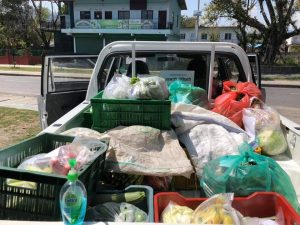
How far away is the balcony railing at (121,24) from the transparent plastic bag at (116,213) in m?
35.4

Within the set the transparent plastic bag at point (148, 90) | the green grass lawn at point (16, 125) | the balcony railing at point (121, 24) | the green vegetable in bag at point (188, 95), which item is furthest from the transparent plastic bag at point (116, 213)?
the balcony railing at point (121, 24)

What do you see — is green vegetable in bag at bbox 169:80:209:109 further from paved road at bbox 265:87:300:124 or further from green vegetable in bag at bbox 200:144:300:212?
paved road at bbox 265:87:300:124

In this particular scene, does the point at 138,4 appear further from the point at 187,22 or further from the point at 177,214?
the point at 177,214

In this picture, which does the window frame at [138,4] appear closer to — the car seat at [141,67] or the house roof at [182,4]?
the house roof at [182,4]

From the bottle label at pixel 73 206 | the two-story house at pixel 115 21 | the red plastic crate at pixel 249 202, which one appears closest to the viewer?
the bottle label at pixel 73 206

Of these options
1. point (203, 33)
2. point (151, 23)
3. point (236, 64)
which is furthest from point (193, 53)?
point (203, 33)

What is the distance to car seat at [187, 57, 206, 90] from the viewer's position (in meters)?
4.07

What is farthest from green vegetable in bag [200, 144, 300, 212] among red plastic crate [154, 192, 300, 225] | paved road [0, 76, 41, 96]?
paved road [0, 76, 41, 96]

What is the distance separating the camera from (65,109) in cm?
460

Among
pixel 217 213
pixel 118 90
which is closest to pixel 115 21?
pixel 118 90

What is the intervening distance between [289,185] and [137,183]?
983 millimetres

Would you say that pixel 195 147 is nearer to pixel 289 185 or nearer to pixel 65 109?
pixel 289 185

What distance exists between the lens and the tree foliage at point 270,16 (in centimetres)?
2753

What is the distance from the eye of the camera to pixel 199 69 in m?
4.15
